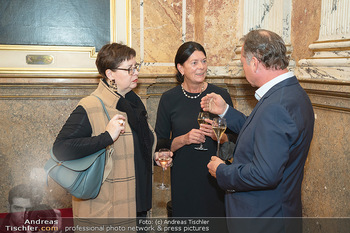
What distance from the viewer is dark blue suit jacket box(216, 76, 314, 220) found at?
6.39 feet

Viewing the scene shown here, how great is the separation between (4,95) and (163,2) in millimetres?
2065

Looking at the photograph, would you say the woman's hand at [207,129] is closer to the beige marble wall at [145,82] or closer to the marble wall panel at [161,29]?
the beige marble wall at [145,82]

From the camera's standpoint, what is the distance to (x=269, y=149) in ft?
6.37

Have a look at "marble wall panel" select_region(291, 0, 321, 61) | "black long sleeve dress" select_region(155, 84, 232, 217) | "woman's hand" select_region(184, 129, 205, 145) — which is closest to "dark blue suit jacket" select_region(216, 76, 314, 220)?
"woman's hand" select_region(184, 129, 205, 145)

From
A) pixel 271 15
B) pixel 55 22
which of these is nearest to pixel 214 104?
pixel 271 15

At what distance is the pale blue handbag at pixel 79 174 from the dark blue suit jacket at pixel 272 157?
2.55 feet

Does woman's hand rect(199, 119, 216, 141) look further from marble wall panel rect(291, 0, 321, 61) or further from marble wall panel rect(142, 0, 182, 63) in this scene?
marble wall panel rect(142, 0, 182, 63)

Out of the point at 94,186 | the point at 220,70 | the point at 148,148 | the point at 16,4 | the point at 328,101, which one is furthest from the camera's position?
the point at 220,70

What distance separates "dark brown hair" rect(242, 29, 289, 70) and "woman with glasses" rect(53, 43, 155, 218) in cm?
88

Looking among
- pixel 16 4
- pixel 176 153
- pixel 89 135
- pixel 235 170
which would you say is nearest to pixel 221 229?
pixel 176 153

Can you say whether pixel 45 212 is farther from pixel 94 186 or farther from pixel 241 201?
pixel 241 201

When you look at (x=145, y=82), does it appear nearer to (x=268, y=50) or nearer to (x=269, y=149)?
(x=268, y=50)

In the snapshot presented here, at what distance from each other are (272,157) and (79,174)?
1.19 m

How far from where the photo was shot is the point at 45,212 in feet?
13.7
